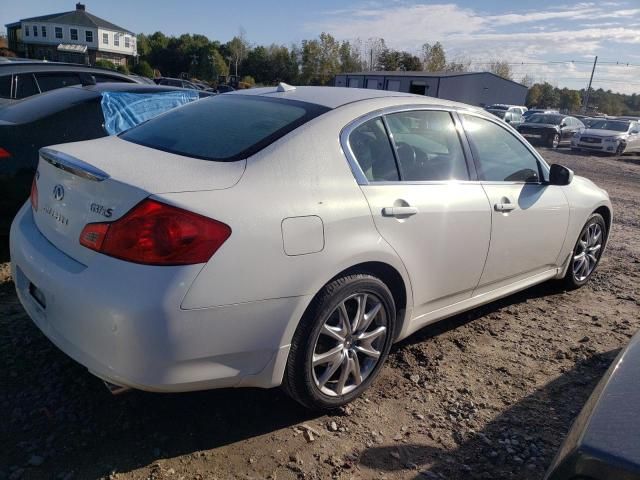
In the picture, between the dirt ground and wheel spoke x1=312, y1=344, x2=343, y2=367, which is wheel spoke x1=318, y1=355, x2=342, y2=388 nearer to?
wheel spoke x1=312, y1=344, x2=343, y2=367

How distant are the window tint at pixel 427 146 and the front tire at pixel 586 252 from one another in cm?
186

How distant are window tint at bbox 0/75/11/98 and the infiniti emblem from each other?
507 cm

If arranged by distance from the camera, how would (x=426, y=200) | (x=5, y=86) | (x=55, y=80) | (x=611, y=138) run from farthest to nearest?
(x=611, y=138) < (x=55, y=80) < (x=5, y=86) < (x=426, y=200)

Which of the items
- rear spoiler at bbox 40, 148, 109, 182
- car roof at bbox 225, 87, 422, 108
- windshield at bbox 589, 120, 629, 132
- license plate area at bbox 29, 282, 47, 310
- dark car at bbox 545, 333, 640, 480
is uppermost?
car roof at bbox 225, 87, 422, 108

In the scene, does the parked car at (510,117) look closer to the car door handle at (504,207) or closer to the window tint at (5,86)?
the window tint at (5,86)

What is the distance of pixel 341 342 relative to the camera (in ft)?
8.96

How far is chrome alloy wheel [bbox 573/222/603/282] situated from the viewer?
4736 millimetres

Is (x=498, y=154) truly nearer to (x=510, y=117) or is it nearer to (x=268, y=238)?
(x=268, y=238)

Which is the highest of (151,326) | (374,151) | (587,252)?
(374,151)

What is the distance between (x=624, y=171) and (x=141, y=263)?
1816 centimetres

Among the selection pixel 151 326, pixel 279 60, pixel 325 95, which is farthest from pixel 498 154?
pixel 279 60

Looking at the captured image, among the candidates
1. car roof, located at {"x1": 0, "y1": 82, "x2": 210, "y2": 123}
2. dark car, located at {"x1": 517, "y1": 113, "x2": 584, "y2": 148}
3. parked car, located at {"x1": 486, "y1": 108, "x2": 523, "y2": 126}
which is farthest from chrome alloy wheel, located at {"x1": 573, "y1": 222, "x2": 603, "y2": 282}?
parked car, located at {"x1": 486, "y1": 108, "x2": 523, "y2": 126}

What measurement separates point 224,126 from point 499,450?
2196 millimetres

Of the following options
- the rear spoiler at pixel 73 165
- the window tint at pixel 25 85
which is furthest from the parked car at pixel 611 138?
the rear spoiler at pixel 73 165
